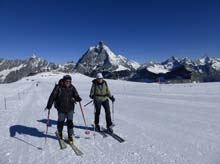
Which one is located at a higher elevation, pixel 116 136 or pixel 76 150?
pixel 116 136

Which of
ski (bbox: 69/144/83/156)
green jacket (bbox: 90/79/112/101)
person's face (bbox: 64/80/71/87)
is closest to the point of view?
ski (bbox: 69/144/83/156)

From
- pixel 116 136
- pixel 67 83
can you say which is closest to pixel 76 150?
pixel 116 136

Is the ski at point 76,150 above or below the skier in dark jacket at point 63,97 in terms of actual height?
below

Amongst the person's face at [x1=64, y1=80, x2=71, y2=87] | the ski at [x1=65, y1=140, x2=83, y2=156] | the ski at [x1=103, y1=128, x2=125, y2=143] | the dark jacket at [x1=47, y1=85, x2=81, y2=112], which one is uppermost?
the person's face at [x1=64, y1=80, x2=71, y2=87]

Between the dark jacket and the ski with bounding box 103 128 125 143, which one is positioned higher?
the dark jacket

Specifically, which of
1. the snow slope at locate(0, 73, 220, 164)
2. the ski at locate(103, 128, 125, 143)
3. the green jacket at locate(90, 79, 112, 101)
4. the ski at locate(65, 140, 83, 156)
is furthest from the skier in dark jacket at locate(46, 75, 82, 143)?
the ski at locate(103, 128, 125, 143)

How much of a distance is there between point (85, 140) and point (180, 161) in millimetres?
3532

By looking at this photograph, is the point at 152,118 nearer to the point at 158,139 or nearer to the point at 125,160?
the point at 158,139

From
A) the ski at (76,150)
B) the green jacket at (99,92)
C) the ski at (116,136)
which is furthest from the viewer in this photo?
the green jacket at (99,92)

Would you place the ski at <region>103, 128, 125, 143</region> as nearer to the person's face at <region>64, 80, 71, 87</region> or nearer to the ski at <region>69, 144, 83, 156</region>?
the ski at <region>69, 144, 83, 156</region>

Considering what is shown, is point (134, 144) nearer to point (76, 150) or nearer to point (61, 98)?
point (76, 150)

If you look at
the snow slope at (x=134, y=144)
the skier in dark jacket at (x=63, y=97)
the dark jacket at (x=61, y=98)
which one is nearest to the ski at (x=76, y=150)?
the snow slope at (x=134, y=144)

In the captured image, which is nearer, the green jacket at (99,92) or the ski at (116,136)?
the ski at (116,136)

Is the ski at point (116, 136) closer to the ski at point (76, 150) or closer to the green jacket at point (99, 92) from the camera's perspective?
the green jacket at point (99, 92)
